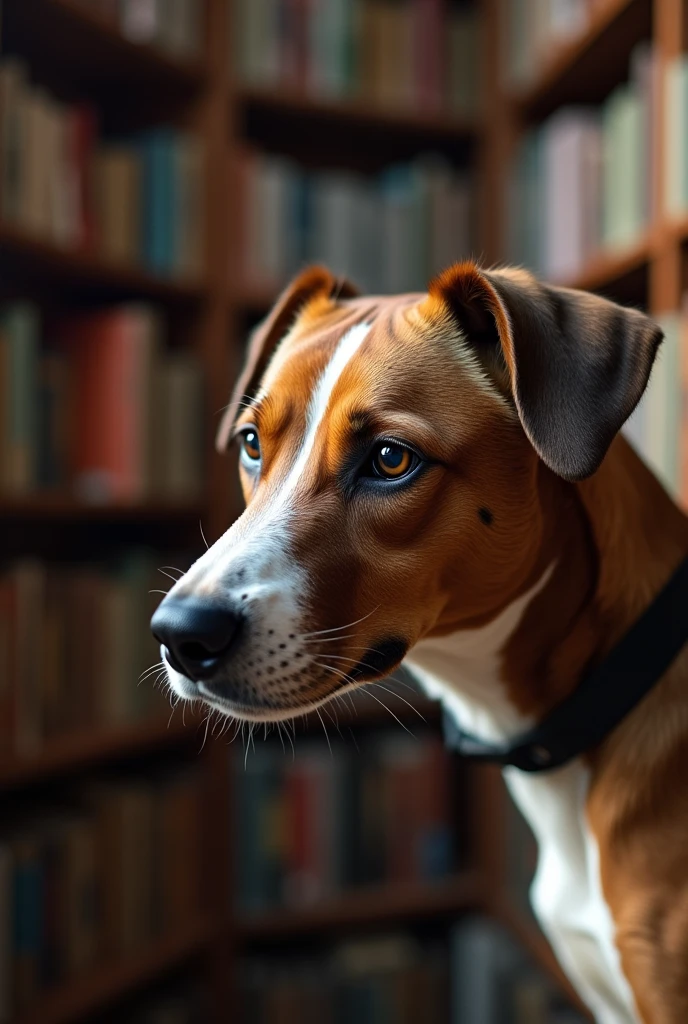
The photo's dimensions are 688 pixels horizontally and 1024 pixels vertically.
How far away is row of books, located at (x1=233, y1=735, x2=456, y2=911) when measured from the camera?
79.7 inches

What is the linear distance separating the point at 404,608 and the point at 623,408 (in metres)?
0.28

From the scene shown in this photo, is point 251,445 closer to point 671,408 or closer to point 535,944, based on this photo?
point 671,408

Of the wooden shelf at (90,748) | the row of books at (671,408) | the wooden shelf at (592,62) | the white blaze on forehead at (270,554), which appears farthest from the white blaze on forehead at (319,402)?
the wooden shelf at (592,62)

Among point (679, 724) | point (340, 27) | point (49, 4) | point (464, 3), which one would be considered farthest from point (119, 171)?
point (679, 724)

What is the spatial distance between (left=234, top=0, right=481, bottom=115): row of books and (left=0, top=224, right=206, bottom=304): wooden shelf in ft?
1.74

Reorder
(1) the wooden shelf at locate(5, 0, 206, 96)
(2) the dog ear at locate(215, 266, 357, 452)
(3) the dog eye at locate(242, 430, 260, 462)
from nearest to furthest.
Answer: (3) the dog eye at locate(242, 430, 260, 462)
(2) the dog ear at locate(215, 266, 357, 452)
(1) the wooden shelf at locate(5, 0, 206, 96)

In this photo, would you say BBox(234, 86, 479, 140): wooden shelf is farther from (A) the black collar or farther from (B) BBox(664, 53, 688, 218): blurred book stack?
(A) the black collar

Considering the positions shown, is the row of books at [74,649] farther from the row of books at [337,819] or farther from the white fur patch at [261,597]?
the white fur patch at [261,597]

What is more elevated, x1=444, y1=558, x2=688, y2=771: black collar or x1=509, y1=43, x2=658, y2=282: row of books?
x1=509, y1=43, x2=658, y2=282: row of books

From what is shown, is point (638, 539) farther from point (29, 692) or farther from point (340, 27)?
point (340, 27)

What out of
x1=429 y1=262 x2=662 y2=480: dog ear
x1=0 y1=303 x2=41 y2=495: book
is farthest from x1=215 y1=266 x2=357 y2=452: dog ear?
x1=0 y1=303 x2=41 y2=495: book

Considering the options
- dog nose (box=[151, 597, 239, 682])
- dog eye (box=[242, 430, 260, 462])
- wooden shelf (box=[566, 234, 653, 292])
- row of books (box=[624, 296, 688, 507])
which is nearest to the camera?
dog nose (box=[151, 597, 239, 682])

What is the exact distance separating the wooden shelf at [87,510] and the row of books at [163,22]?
3.20ft

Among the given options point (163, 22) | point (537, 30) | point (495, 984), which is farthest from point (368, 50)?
point (495, 984)
